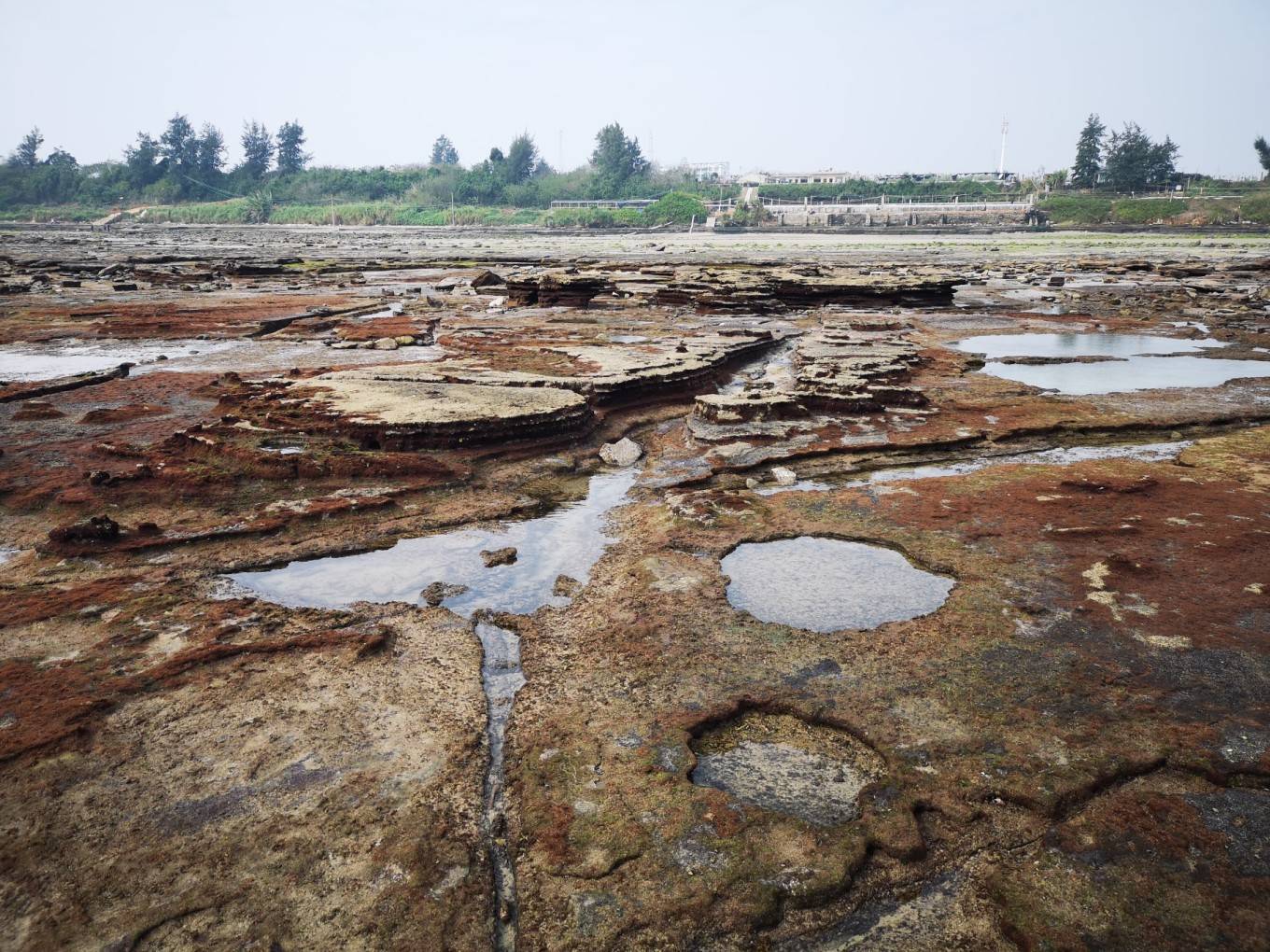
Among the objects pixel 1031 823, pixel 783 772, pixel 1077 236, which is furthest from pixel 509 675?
pixel 1077 236

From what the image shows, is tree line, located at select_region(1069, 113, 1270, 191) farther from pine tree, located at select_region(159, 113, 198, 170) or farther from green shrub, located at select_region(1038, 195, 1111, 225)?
pine tree, located at select_region(159, 113, 198, 170)

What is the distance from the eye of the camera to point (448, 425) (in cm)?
546

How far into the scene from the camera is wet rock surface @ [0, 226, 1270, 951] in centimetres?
192

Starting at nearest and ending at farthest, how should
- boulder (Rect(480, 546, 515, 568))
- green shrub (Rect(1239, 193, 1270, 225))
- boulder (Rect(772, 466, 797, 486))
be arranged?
boulder (Rect(480, 546, 515, 568)), boulder (Rect(772, 466, 797, 486)), green shrub (Rect(1239, 193, 1270, 225))

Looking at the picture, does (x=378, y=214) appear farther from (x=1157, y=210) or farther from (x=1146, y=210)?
(x=1157, y=210)

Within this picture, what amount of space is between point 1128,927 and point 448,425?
4521 mm

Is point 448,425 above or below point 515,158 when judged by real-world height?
below

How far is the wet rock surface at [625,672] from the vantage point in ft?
6.31

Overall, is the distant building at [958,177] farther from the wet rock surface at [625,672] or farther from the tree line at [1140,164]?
the wet rock surface at [625,672]

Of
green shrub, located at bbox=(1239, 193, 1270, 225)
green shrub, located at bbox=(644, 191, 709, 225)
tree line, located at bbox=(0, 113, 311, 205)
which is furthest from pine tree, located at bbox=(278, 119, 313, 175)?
green shrub, located at bbox=(1239, 193, 1270, 225)

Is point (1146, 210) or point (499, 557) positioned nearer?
point (499, 557)

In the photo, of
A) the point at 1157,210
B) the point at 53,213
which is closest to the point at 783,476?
the point at 1157,210

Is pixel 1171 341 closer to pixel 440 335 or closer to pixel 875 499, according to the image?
pixel 875 499

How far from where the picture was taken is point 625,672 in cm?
292
